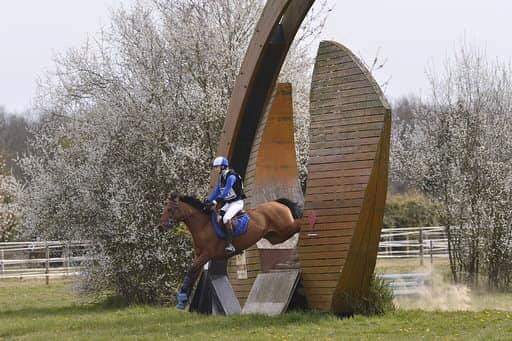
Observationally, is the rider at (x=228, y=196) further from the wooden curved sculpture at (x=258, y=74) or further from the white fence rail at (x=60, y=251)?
the white fence rail at (x=60, y=251)


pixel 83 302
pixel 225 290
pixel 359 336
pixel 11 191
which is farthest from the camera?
pixel 11 191

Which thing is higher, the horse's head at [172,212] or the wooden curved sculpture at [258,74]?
the wooden curved sculpture at [258,74]

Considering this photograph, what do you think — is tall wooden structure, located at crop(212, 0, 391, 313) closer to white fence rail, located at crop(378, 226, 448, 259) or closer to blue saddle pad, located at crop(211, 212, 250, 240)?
blue saddle pad, located at crop(211, 212, 250, 240)

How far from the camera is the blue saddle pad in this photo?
555 inches

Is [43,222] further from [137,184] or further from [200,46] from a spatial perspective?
[200,46]

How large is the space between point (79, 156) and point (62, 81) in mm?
2163

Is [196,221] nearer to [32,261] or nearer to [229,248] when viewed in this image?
[229,248]

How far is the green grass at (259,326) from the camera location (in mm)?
11977

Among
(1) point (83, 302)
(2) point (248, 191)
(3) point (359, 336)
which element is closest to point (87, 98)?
(1) point (83, 302)

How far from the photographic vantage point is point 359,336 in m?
11.8

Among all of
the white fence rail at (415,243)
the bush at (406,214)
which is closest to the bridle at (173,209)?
the white fence rail at (415,243)

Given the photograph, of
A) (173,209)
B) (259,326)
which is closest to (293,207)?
(173,209)

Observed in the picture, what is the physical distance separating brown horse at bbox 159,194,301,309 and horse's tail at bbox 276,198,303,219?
0.06m

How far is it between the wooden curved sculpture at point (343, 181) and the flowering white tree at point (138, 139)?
17.9 ft
